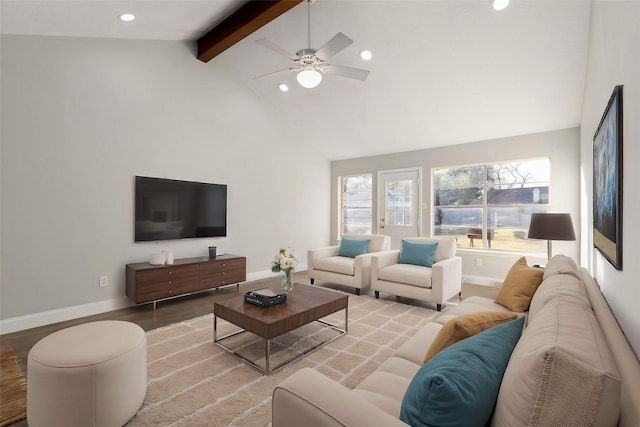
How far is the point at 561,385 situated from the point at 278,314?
78.8 inches

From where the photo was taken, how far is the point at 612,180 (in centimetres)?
150

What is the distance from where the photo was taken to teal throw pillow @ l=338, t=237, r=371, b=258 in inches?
192

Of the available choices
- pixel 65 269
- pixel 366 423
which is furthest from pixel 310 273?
pixel 366 423

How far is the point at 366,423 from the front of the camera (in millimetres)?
910

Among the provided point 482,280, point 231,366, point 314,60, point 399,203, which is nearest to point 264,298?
point 231,366

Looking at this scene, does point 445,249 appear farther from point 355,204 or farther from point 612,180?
point 355,204

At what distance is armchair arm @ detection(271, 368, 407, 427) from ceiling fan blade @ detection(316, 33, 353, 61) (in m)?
2.62

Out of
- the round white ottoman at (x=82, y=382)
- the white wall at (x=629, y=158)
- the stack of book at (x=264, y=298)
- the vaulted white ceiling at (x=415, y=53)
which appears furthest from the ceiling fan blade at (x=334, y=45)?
the round white ottoman at (x=82, y=382)

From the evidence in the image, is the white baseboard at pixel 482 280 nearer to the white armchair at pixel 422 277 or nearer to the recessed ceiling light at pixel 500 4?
the white armchair at pixel 422 277

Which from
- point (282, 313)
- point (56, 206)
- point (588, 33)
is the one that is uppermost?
point (588, 33)

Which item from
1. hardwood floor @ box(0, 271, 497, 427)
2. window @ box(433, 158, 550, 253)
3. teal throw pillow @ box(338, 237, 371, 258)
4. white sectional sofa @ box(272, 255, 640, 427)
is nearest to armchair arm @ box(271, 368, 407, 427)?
white sectional sofa @ box(272, 255, 640, 427)

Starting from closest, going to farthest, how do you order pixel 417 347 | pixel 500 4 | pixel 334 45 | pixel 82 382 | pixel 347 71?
pixel 82 382 → pixel 417 347 → pixel 334 45 → pixel 500 4 → pixel 347 71

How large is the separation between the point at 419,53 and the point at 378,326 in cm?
318

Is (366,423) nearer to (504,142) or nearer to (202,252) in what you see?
(202,252)
